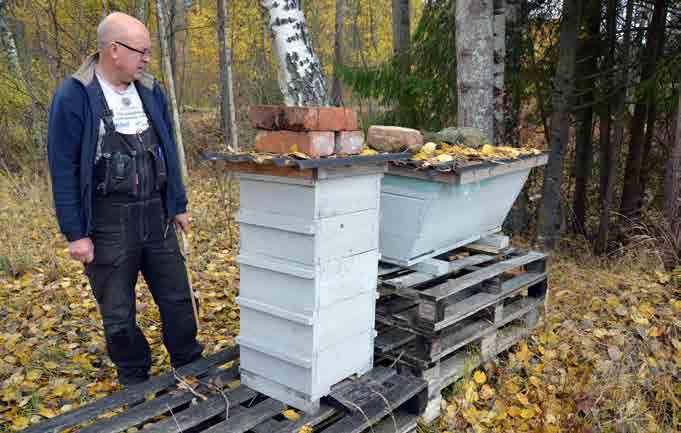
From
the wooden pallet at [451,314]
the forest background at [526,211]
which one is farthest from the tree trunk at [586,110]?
the wooden pallet at [451,314]

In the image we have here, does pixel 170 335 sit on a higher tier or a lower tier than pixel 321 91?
lower

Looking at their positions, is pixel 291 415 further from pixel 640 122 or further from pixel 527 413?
pixel 640 122

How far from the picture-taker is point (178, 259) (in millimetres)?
3141

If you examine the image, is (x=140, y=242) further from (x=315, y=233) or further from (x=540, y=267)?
(x=540, y=267)

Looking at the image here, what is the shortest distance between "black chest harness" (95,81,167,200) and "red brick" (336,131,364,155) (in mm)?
1071

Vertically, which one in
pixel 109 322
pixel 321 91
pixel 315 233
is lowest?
pixel 109 322

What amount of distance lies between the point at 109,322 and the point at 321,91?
10.2 ft

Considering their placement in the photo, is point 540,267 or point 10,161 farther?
point 10,161

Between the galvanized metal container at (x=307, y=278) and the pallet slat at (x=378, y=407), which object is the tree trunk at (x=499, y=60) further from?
the pallet slat at (x=378, y=407)

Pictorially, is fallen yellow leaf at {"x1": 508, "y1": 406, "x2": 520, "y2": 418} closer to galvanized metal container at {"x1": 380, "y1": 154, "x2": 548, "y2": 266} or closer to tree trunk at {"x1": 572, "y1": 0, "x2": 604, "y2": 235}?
galvanized metal container at {"x1": 380, "y1": 154, "x2": 548, "y2": 266}

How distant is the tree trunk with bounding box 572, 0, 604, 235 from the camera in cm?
668

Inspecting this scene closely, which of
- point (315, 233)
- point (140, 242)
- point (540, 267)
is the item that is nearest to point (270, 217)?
point (315, 233)

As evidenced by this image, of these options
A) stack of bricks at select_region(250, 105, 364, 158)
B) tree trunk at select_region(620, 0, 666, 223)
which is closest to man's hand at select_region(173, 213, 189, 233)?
stack of bricks at select_region(250, 105, 364, 158)

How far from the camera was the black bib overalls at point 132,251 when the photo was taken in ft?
9.07
